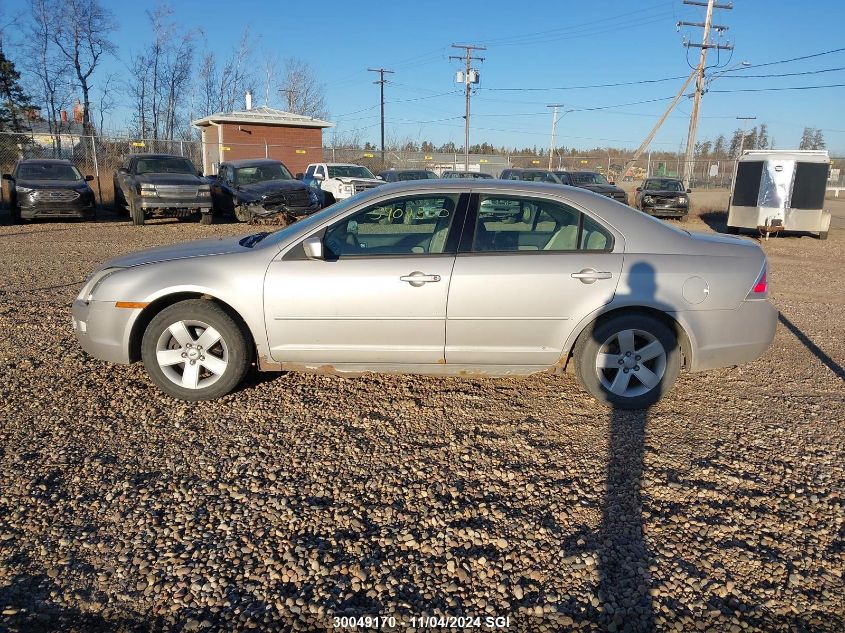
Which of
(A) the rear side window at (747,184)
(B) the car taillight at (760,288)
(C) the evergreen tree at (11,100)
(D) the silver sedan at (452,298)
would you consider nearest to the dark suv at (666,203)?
(A) the rear side window at (747,184)

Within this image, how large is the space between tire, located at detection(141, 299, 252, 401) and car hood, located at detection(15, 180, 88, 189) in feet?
43.6

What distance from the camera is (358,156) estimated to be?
33.9 m

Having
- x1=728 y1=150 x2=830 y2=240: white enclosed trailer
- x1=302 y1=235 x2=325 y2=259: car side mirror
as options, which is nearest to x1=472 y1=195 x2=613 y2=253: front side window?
x1=302 y1=235 x2=325 y2=259: car side mirror

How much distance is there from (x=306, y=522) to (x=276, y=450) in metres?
0.82

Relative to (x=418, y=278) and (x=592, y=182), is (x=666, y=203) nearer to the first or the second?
(x=592, y=182)

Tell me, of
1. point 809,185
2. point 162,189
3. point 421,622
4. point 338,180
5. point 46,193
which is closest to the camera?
point 421,622

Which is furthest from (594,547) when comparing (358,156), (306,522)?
(358,156)

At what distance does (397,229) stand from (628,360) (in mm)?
1893

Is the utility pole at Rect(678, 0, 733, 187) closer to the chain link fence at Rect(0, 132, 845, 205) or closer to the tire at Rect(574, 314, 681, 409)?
the chain link fence at Rect(0, 132, 845, 205)

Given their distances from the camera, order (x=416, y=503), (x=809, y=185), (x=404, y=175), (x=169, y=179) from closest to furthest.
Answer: (x=416, y=503) → (x=169, y=179) → (x=809, y=185) → (x=404, y=175)

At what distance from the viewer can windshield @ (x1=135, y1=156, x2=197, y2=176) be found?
52.5ft

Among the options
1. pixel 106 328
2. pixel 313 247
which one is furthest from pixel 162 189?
→ pixel 313 247

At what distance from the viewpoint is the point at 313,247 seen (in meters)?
4.07

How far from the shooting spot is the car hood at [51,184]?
584 inches
